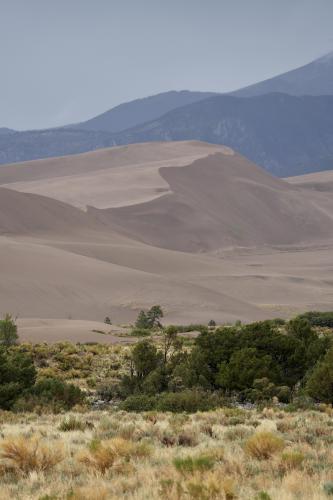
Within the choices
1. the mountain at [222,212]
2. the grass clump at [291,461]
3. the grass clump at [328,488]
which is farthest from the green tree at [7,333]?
the mountain at [222,212]

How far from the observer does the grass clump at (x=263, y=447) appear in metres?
8.17

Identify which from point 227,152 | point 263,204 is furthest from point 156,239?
point 227,152

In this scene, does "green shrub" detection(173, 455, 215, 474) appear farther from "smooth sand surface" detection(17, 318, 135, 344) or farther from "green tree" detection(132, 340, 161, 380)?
"smooth sand surface" detection(17, 318, 135, 344)

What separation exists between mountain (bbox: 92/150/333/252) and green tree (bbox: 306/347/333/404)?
3837 inches

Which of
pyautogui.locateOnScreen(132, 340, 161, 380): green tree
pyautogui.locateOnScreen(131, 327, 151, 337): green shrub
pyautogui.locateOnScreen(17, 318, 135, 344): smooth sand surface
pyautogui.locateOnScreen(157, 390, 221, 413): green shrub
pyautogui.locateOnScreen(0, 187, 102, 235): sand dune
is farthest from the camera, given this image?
pyautogui.locateOnScreen(0, 187, 102, 235): sand dune

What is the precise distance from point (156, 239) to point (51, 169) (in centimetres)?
7279

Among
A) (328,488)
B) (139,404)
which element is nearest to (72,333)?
(139,404)

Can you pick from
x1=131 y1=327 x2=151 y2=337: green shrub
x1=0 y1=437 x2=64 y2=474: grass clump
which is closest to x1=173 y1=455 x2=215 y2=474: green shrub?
x1=0 y1=437 x2=64 y2=474: grass clump

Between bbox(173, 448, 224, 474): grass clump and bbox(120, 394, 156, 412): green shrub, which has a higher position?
bbox(173, 448, 224, 474): grass clump

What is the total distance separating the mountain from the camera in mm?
123812

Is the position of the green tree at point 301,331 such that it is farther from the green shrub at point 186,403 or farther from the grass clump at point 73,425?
the grass clump at point 73,425

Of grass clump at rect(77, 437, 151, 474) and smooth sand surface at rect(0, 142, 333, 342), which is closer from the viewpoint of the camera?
grass clump at rect(77, 437, 151, 474)

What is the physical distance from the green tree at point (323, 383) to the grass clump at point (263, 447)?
7.03 meters

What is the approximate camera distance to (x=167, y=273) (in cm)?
7994
